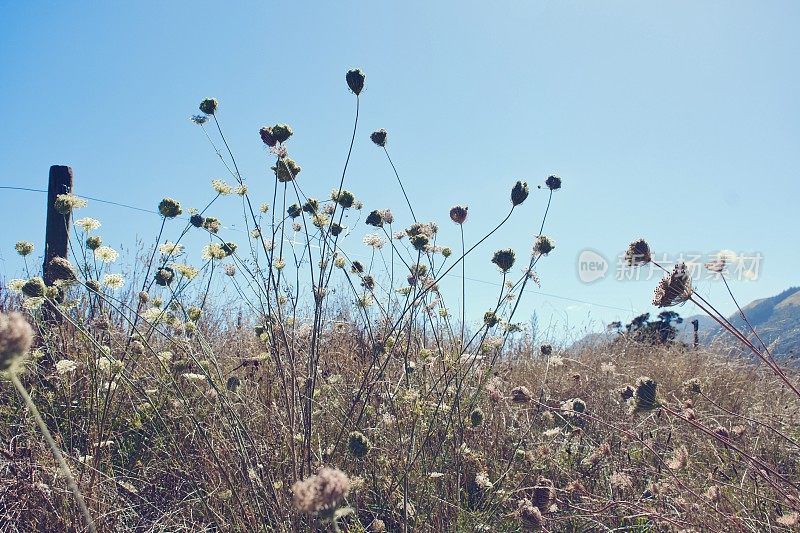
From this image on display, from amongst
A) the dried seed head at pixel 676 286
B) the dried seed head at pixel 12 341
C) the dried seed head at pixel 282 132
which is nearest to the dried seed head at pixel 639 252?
the dried seed head at pixel 676 286

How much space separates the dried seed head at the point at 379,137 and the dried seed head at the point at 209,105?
2.34ft

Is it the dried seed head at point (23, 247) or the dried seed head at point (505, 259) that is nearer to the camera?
the dried seed head at point (505, 259)

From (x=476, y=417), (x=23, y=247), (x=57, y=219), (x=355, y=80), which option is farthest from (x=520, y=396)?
(x=57, y=219)

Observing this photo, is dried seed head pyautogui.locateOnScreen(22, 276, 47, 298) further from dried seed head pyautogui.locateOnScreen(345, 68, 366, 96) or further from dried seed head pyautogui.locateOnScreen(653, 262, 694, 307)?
dried seed head pyautogui.locateOnScreen(653, 262, 694, 307)

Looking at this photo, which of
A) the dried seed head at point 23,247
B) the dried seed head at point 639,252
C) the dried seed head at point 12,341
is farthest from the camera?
the dried seed head at point 23,247

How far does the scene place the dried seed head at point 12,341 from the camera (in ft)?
2.85

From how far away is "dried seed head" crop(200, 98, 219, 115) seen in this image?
2602 millimetres

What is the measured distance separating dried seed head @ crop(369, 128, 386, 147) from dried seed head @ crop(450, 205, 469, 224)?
451 mm

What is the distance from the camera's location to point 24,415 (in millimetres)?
2924

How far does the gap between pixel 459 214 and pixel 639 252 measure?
1052 mm

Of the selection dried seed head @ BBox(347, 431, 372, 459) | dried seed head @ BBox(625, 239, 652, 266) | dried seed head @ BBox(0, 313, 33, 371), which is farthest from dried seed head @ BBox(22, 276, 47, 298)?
dried seed head @ BBox(625, 239, 652, 266)

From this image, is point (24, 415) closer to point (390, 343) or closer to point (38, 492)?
point (38, 492)

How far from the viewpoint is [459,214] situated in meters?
2.90

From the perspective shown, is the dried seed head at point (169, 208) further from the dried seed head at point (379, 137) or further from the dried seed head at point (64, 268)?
the dried seed head at point (379, 137)
